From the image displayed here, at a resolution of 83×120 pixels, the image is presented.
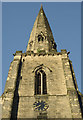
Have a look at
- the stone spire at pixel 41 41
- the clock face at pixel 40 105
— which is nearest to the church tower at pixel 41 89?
the clock face at pixel 40 105

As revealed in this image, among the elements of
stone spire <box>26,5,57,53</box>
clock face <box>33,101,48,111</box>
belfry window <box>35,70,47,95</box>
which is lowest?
clock face <box>33,101,48,111</box>

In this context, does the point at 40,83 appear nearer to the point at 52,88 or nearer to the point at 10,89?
the point at 52,88

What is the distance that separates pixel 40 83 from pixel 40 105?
10.4 feet

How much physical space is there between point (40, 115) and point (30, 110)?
96cm

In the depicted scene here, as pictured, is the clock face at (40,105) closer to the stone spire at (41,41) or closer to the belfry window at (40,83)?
the belfry window at (40,83)

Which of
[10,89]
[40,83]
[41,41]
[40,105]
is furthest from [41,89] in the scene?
[41,41]

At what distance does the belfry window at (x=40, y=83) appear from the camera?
15.3 m

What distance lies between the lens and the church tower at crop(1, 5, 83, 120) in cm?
1284

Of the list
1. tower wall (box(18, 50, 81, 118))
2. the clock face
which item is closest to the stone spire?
tower wall (box(18, 50, 81, 118))

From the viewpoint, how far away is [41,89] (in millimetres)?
15430

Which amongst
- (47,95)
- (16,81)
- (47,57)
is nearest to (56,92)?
(47,95)

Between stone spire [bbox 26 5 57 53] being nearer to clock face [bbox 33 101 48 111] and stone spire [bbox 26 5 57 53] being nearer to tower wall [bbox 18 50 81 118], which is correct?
tower wall [bbox 18 50 81 118]

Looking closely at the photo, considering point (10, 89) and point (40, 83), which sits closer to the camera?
point (10, 89)

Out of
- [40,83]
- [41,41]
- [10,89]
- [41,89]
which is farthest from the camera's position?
[41,41]
